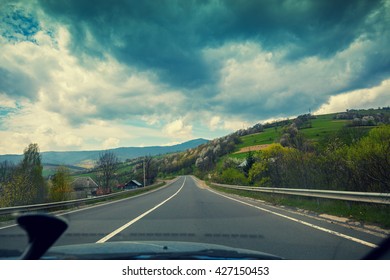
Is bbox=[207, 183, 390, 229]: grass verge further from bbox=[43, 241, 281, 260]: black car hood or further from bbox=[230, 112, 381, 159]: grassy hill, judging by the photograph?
bbox=[230, 112, 381, 159]: grassy hill

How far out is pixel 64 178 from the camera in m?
63.4

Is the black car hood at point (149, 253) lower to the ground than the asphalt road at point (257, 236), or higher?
higher

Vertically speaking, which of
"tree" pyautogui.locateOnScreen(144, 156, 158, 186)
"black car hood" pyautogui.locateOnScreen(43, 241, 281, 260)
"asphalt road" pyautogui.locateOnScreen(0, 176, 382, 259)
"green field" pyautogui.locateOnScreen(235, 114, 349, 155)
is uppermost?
"green field" pyautogui.locateOnScreen(235, 114, 349, 155)

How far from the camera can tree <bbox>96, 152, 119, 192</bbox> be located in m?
66.9

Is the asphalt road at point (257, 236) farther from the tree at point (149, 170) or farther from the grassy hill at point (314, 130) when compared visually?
the tree at point (149, 170)

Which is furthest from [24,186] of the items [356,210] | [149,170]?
[149,170]

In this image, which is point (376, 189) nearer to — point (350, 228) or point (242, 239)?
point (350, 228)

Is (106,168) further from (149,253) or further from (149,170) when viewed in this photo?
(149,253)

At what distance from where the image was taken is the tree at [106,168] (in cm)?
6688

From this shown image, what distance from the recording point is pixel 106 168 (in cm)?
6675

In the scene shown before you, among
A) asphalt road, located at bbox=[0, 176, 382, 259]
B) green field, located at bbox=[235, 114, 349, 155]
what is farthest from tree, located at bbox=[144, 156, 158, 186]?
asphalt road, located at bbox=[0, 176, 382, 259]

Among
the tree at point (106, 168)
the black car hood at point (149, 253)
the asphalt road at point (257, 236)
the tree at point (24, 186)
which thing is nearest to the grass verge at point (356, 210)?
the asphalt road at point (257, 236)

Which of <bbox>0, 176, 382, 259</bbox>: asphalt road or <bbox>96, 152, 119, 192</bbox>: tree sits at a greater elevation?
<bbox>96, 152, 119, 192</bbox>: tree
